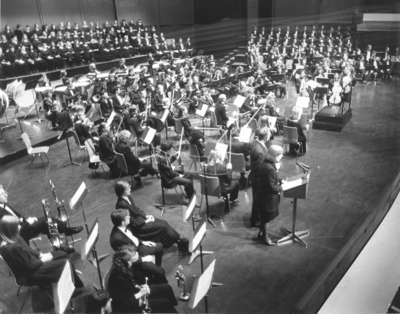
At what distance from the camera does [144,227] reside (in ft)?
17.5

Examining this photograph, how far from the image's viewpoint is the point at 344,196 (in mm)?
7102

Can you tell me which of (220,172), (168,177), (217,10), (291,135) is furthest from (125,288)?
(217,10)

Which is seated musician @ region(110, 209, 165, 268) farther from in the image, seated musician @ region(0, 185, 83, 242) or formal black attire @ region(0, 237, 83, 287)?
seated musician @ region(0, 185, 83, 242)

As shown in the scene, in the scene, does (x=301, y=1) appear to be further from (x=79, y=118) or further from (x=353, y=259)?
(x=353, y=259)

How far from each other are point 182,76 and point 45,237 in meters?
8.74

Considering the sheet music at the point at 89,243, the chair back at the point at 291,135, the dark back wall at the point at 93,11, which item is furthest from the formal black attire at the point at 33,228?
the dark back wall at the point at 93,11

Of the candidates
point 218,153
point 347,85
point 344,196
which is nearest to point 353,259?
point 344,196

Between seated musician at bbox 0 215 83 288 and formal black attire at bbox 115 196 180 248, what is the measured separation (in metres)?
1.10

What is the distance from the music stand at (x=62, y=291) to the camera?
3.28m

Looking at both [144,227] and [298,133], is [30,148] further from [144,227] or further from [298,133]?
[298,133]

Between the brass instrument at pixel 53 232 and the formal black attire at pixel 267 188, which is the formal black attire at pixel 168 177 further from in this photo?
the brass instrument at pixel 53 232

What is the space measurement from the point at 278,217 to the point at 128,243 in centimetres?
290

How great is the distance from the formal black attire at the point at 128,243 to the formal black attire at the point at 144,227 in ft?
0.70

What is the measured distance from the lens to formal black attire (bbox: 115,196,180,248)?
5312 millimetres
